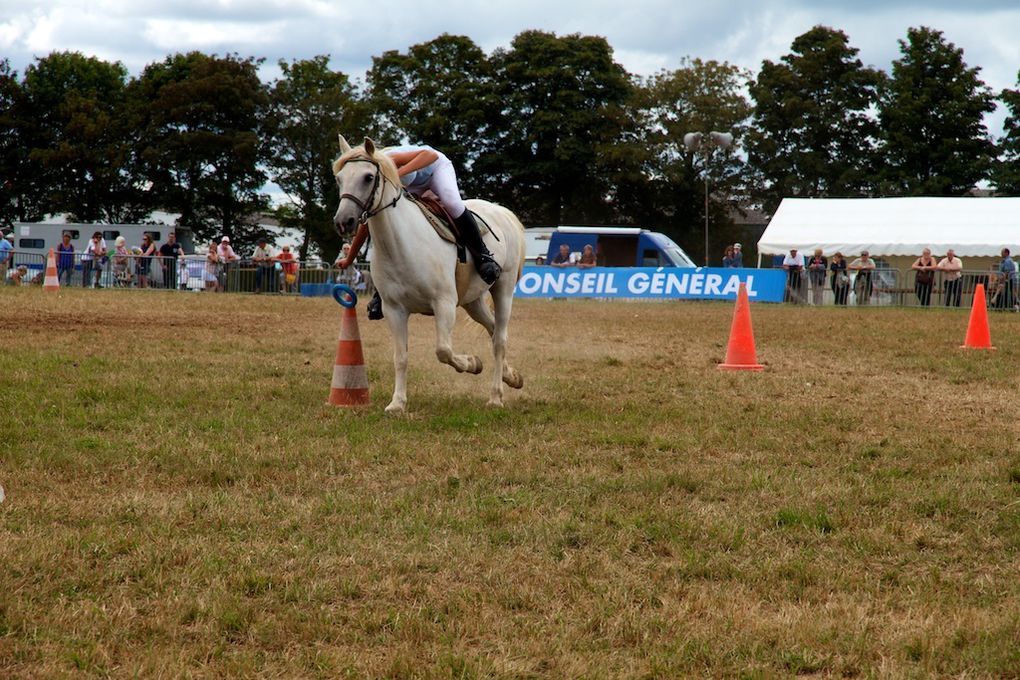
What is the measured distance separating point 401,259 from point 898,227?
32490mm

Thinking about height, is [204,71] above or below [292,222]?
above

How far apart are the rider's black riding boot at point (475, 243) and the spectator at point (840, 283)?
25.3 m

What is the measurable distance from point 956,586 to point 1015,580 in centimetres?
29

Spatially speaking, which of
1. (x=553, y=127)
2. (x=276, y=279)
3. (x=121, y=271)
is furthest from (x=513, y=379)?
(x=553, y=127)

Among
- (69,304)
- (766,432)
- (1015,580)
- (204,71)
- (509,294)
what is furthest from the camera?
(204,71)

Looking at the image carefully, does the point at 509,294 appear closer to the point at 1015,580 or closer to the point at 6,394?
the point at 6,394

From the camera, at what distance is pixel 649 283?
33562mm

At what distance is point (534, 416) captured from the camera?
30.9ft

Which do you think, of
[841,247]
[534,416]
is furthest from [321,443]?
[841,247]

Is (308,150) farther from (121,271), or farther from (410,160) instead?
(410,160)

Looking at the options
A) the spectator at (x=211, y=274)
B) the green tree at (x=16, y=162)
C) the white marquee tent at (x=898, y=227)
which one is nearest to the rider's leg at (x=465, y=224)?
the spectator at (x=211, y=274)

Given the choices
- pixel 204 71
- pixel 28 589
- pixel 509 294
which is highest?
pixel 204 71

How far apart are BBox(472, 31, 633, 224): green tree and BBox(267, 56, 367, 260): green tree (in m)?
9.02

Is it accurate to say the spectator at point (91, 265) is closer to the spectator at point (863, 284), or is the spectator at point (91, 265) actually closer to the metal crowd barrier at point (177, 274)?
the metal crowd barrier at point (177, 274)
